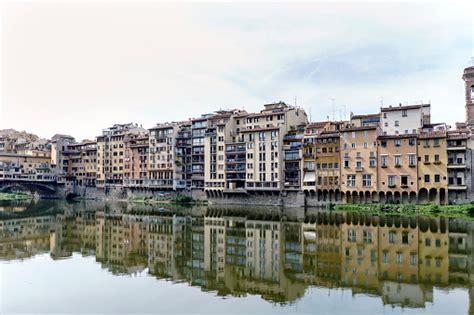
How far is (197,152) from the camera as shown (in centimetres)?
9469

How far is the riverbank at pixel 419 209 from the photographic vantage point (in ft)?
189

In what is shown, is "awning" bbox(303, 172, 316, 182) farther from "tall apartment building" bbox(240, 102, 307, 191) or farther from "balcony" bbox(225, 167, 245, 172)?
"balcony" bbox(225, 167, 245, 172)

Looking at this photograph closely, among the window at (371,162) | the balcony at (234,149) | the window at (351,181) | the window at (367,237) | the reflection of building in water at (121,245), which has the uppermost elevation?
the balcony at (234,149)

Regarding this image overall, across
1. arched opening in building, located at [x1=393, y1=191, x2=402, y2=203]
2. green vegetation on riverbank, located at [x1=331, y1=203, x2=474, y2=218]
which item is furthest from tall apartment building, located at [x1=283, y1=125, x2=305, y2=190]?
arched opening in building, located at [x1=393, y1=191, x2=402, y2=203]

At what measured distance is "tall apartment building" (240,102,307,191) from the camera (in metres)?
80.7

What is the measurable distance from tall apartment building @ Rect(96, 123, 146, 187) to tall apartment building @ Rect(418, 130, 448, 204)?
72994mm

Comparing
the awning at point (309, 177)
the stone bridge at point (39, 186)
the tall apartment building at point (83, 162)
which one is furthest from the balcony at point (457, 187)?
the stone bridge at point (39, 186)

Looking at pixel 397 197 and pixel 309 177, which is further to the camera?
pixel 309 177

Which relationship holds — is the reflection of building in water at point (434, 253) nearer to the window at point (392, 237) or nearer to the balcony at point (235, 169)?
the window at point (392, 237)

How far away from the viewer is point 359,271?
25188 millimetres

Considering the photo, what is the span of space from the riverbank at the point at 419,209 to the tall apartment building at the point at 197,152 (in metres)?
36.9

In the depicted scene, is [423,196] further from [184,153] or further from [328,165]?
[184,153]

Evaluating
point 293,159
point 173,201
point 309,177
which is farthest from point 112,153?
point 309,177

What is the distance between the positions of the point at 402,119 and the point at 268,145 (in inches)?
967
